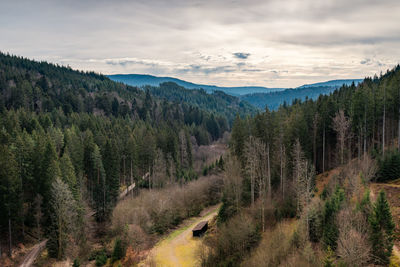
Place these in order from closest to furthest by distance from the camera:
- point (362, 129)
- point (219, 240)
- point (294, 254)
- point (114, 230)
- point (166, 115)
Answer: point (294, 254) < point (219, 240) < point (114, 230) < point (362, 129) < point (166, 115)

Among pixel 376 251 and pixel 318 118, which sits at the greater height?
pixel 318 118

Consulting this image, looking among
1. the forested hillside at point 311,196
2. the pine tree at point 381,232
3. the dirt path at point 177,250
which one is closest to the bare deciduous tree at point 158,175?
the dirt path at point 177,250

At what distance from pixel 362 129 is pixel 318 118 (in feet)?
24.4

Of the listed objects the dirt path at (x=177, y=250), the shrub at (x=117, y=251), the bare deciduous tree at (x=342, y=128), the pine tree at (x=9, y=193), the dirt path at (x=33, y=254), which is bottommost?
the dirt path at (x=177, y=250)

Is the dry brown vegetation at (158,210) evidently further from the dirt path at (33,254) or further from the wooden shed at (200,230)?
the dirt path at (33,254)

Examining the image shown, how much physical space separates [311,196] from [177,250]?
18.5 metres

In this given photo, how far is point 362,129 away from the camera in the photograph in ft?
156

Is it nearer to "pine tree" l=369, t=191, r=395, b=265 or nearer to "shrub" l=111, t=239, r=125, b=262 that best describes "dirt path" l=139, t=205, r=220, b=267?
"shrub" l=111, t=239, r=125, b=262

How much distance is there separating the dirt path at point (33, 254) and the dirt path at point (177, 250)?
542 inches

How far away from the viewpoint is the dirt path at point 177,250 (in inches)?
1320

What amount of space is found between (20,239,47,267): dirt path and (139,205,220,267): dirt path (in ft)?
→ 45.1

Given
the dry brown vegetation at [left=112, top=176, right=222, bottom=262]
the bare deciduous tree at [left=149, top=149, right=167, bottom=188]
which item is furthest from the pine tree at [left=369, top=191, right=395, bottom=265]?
the bare deciduous tree at [left=149, top=149, right=167, bottom=188]

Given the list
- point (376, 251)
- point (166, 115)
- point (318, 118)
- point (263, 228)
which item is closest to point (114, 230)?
point (263, 228)

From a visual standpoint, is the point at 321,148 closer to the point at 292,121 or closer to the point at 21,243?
the point at 292,121
